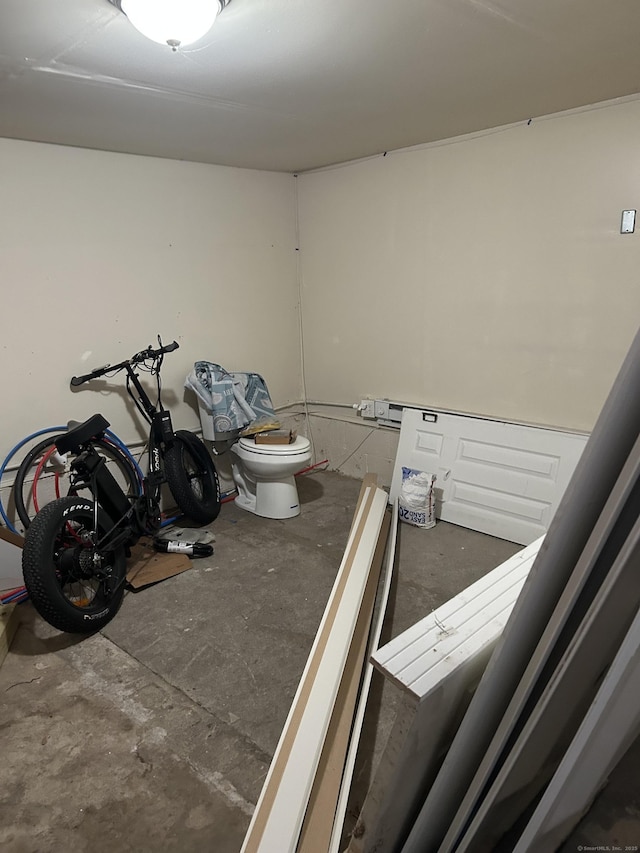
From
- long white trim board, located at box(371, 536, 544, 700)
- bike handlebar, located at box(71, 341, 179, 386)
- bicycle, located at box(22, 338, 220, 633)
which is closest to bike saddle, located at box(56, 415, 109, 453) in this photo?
bicycle, located at box(22, 338, 220, 633)

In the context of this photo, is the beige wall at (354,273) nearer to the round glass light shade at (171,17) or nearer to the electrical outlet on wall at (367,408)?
the electrical outlet on wall at (367,408)

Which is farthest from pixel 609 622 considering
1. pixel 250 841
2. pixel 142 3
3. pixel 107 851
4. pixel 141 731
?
pixel 142 3

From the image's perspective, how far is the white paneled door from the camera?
271 centimetres

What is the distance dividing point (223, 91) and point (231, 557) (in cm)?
219

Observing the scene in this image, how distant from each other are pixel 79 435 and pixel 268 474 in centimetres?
114

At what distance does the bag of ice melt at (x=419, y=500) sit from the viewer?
297cm

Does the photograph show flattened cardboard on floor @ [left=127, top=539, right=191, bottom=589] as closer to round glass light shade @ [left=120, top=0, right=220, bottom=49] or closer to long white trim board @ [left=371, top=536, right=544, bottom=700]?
long white trim board @ [left=371, top=536, right=544, bottom=700]

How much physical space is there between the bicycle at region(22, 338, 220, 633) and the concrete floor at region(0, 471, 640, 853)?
0.18 m

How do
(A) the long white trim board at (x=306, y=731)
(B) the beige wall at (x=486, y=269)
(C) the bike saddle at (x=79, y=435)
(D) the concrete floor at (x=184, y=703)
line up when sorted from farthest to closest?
(B) the beige wall at (x=486, y=269), (C) the bike saddle at (x=79, y=435), (D) the concrete floor at (x=184, y=703), (A) the long white trim board at (x=306, y=731)

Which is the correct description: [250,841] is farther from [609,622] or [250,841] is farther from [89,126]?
[89,126]

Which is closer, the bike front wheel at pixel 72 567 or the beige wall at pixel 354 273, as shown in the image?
the bike front wheel at pixel 72 567

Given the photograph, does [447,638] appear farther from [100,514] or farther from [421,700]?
[100,514]

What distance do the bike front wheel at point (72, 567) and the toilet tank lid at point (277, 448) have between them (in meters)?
0.95

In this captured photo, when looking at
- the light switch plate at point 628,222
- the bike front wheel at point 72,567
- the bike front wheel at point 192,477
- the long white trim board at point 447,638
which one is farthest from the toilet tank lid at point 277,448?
the light switch plate at point 628,222
